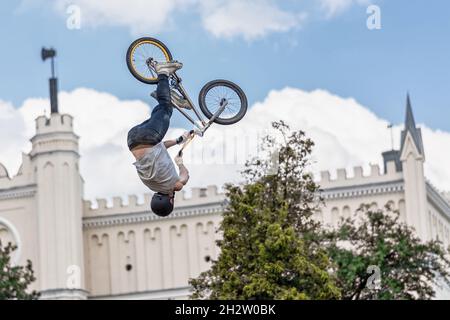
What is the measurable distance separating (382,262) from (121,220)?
68.4m

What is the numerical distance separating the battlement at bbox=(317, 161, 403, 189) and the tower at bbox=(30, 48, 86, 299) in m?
23.9

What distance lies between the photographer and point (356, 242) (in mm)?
99125

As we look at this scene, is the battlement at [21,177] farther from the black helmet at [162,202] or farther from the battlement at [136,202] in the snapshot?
the black helmet at [162,202]

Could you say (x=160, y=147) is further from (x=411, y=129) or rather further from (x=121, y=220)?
(x=121, y=220)

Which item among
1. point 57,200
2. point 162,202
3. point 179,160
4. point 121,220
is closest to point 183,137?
point 179,160

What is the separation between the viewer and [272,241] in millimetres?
75500

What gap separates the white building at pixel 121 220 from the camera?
149 metres

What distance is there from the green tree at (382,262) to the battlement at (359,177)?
156 feet

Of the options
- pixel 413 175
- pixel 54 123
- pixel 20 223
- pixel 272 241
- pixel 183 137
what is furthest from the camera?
pixel 20 223

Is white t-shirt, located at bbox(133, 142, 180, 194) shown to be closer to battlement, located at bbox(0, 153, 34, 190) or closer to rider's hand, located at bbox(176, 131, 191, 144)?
rider's hand, located at bbox(176, 131, 191, 144)

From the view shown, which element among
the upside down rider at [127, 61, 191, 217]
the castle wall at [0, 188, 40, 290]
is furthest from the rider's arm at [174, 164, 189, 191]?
the castle wall at [0, 188, 40, 290]
